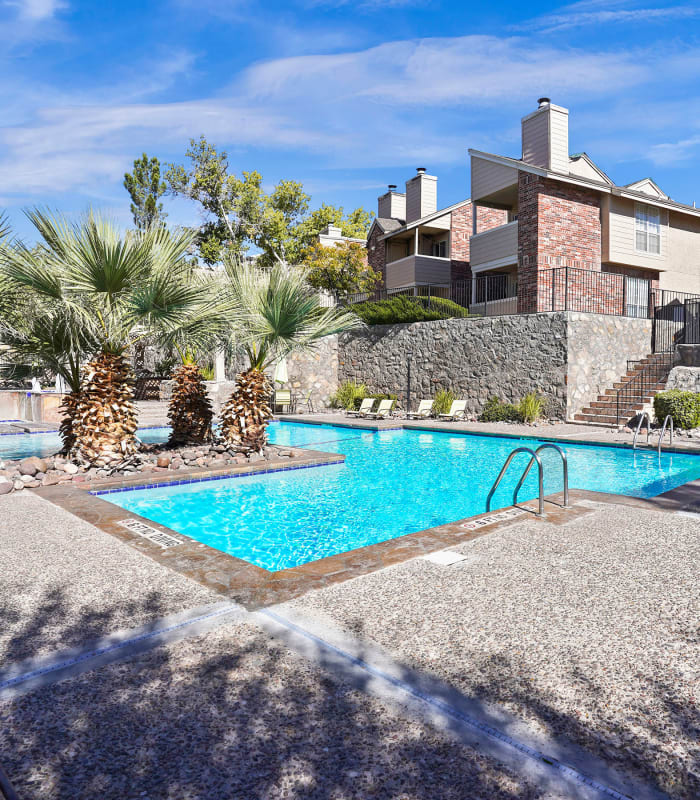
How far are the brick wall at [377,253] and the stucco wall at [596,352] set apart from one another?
46.5 ft

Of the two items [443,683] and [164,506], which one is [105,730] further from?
[164,506]

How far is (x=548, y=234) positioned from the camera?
70.5ft

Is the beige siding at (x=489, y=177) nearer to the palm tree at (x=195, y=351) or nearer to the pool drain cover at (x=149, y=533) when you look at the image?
the palm tree at (x=195, y=351)

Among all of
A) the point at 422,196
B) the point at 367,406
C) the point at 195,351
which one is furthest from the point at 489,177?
the point at 195,351

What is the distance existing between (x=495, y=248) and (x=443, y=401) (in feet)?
24.0

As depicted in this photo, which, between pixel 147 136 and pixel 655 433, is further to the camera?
pixel 147 136

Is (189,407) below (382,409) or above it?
above

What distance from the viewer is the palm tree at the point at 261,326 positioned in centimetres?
1104

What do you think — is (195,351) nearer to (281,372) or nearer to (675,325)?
(281,372)

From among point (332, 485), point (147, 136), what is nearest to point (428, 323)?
point (332, 485)

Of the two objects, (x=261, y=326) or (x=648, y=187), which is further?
(x=648, y=187)

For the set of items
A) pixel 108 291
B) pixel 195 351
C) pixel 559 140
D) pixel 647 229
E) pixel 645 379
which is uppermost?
pixel 559 140

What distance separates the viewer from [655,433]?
14555mm

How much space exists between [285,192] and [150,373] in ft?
48.7
